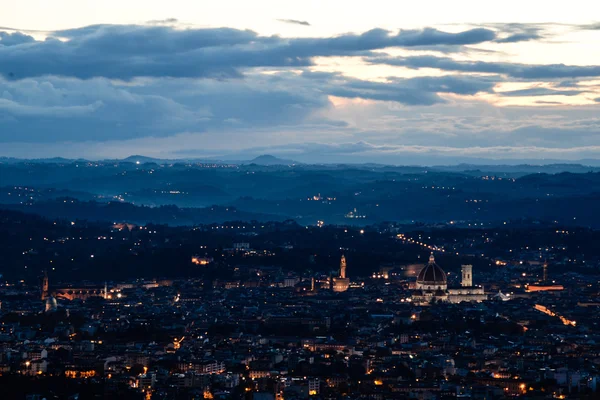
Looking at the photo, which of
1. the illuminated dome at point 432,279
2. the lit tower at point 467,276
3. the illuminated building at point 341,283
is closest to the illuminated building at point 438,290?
the illuminated dome at point 432,279

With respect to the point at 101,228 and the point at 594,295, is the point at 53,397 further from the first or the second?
the point at 101,228

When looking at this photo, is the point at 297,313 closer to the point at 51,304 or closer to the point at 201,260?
the point at 51,304

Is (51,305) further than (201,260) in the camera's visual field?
No

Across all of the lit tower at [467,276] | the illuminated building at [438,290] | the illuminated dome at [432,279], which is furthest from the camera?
the lit tower at [467,276]

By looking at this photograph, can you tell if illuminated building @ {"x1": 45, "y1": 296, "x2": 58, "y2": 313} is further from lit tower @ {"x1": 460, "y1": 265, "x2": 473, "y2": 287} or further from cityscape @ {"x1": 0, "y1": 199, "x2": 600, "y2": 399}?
lit tower @ {"x1": 460, "y1": 265, "x2": 473, "y2": 287}

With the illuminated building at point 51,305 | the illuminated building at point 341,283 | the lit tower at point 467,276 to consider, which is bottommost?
the illuminated building at point 341,283

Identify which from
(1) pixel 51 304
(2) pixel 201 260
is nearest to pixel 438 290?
(1) pixel 51 304

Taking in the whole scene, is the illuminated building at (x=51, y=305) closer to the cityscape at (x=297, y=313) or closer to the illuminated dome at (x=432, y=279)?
the cityscape at (x=297, y=313)

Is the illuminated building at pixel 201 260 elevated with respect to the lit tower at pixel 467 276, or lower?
lower

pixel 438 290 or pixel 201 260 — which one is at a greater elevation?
pixel 438 290
